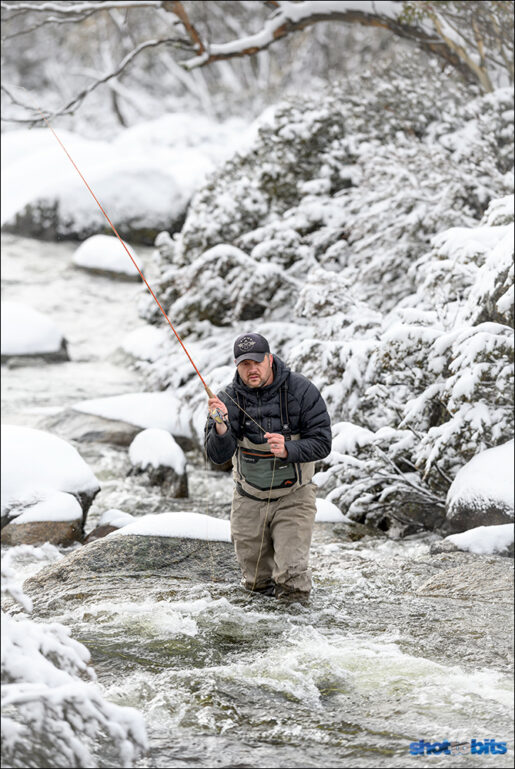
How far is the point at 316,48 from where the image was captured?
24.5 meters

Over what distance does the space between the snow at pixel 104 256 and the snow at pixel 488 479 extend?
11.0 meters

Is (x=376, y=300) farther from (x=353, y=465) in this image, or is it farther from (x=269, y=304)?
(x=353, y=465)

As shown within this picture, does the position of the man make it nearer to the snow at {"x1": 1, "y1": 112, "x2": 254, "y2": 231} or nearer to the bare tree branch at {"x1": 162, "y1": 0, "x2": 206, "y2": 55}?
the bare tree branch at {"x1": 162, "y1": 0, "x2": 206, "y2": 55}

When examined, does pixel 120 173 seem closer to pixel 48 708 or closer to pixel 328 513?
pixel 328 513

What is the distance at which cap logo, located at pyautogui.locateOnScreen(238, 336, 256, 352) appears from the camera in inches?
176

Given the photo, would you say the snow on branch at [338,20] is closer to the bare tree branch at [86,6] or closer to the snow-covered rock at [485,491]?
the bare tree branch at [86,6]

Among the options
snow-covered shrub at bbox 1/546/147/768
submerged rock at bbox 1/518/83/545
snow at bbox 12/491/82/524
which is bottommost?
submerged rock at bbox 1/518/83/545

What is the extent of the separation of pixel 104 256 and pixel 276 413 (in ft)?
40.9

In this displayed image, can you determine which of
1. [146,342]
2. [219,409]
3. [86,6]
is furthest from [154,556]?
[86,6]

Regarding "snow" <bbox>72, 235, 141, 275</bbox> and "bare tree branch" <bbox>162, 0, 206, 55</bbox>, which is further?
"snow" <bbox>72, 235, 141, 275</bbox>

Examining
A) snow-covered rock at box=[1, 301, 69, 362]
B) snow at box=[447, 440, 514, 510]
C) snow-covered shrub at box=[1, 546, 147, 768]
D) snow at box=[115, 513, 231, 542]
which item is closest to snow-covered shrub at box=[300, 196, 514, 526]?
snow at box=[447, 440, 514, 510]

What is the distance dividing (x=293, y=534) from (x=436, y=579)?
1043 mm

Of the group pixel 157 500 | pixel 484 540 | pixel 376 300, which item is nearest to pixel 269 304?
pixel 376 300

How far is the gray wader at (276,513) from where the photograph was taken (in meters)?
4.67
